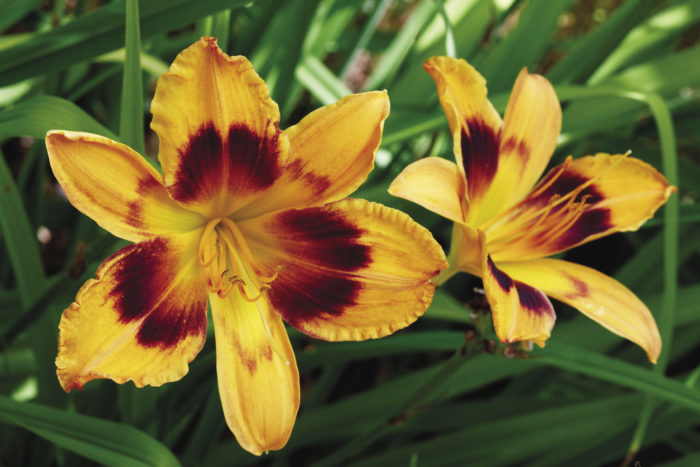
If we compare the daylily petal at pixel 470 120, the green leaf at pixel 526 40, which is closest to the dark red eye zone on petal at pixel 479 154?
the daylily petal at pixel 470 120

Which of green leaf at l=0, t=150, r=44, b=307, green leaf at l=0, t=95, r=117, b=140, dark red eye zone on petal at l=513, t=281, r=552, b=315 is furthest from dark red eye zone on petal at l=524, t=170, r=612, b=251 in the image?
green leaf at l=0, t=150, r=44, b=307

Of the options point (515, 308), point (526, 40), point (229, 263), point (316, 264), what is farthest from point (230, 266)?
point (526, 40)

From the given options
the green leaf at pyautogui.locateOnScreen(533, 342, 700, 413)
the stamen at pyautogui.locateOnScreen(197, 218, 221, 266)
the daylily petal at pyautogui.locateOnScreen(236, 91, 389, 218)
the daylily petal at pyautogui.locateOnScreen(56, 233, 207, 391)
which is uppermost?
the daylily petal at pyautogui.locateOnScreen(236, 91, 389, 218)

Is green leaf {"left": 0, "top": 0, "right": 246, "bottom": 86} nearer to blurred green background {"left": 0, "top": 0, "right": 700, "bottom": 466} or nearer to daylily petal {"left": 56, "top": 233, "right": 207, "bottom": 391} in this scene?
blurred green background {"left": 0, "top": 0, "right": 700, "bottom": 466}

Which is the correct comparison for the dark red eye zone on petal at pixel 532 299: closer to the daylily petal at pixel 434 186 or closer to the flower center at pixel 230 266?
the daylily petal at pixel 434 186

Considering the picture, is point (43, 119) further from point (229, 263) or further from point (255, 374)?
point (255, 374)

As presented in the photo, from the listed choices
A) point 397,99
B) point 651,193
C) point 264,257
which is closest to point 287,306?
point 264,257
